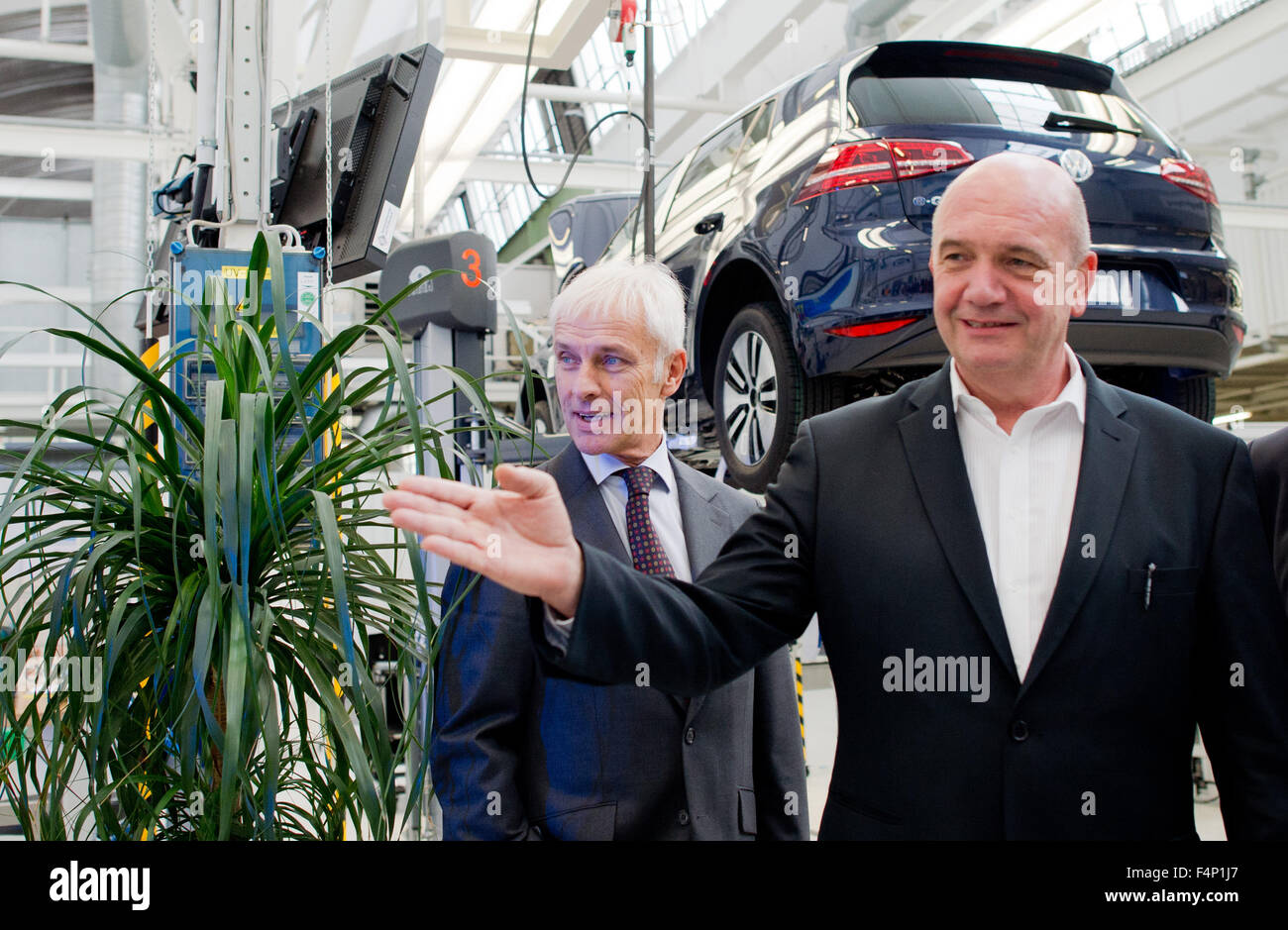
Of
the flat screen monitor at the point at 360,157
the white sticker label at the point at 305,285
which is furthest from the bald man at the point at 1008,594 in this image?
the flat screen monitor at the point at 360,157

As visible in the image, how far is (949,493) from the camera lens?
1138 millimetres

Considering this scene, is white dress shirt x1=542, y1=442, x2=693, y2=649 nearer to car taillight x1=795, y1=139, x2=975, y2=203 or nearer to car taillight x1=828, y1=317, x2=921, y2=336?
car taillight x1=828, y1=317, x2=921, y2=336

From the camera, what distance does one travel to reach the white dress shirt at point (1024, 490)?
1118mm

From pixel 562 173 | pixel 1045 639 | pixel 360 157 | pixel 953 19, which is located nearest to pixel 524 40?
pixel 562 173

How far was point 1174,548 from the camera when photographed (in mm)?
1077

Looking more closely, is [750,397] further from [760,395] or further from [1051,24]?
[1051,24]

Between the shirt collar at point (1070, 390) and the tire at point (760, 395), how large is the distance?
0.84 meters

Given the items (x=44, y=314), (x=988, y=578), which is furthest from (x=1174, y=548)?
(x=44, y=314)

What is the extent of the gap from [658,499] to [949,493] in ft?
1.22

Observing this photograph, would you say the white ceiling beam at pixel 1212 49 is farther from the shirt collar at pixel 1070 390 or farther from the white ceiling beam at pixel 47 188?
the white ceiling beam at pixel 47 188

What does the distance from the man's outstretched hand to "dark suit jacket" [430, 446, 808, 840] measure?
0.28 meters

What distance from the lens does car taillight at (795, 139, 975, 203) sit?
6.45 feet

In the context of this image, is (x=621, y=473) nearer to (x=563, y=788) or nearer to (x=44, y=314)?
(x=563, y=788)

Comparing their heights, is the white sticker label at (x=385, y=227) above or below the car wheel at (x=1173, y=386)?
above
